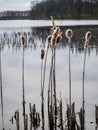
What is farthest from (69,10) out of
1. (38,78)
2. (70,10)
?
(38,78)

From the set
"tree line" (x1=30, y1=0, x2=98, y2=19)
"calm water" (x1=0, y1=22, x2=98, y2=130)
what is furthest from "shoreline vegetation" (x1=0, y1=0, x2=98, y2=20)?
"calm water" (x1=0, y1=22, x2=98, y2=130)

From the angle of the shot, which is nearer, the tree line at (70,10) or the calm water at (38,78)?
the calm water at (38,78)

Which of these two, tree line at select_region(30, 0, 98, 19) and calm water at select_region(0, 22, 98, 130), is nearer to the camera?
calm water at select_region(0, 22, 98, 130)

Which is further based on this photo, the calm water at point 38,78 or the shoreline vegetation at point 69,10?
the shoreline vegetation at point 69,10

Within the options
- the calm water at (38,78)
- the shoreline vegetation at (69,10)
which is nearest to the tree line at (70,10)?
the shoreline vegetation at (69,10)

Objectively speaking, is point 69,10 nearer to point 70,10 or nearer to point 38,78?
point 70,10

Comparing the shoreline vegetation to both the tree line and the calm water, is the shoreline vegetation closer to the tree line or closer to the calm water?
the tree line

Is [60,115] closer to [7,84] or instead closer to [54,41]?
[54,41]

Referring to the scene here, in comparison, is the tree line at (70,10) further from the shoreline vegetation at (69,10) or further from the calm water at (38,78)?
the calm water at (38,78)

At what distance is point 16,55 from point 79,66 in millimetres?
6036

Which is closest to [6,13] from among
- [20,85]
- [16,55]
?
[16,55]

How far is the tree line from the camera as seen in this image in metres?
87.4

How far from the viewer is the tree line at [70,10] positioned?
87375 millimetres

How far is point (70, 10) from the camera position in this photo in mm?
94312
